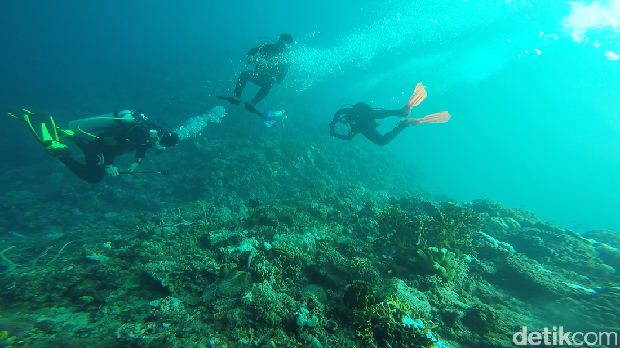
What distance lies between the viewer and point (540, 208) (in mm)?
57875

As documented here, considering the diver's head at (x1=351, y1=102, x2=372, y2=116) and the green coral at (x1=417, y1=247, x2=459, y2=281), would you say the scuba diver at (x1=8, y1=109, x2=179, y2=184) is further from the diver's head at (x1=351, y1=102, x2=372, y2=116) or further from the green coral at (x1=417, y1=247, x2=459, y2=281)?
the diver's head at (x1=351, y1=102, x2=372, y2=116)

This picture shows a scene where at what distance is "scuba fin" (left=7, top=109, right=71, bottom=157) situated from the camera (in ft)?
18.4

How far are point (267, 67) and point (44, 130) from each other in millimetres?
6886

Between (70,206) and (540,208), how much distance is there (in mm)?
83650

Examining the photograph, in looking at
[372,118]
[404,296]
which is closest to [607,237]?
[372,118]

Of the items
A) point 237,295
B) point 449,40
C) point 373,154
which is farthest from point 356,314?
point 449,40

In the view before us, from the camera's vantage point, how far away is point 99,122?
20.1 feet

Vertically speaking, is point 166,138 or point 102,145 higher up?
point 166,138

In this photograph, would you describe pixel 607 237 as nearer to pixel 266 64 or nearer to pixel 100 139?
pixel 266 64

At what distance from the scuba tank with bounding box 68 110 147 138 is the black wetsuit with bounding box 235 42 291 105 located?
144 inches

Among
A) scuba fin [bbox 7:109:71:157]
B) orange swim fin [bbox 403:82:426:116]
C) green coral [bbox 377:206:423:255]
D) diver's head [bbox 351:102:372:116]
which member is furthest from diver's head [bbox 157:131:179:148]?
orange swim fin [bbox 403:82:426:116]

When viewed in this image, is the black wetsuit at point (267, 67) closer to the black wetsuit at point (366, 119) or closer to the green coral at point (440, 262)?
the black wetsuit at point (366, 119)

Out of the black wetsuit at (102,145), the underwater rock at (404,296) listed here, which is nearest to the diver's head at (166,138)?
the black wetsuit at (102,145)

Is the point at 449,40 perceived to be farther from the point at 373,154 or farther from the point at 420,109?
the point at 420,109
